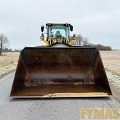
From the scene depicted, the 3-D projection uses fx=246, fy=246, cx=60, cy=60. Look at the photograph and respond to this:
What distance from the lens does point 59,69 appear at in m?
7.55

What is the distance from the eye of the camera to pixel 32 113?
4918 mm

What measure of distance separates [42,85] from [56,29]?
6.39 m

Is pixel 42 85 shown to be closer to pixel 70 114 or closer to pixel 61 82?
pixel 61 82

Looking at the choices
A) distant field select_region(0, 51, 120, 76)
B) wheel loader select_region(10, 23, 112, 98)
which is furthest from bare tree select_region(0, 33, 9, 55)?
wheel loader select_region(10, 23, 112, 98)

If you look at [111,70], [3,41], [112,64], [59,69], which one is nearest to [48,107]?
[59,69]

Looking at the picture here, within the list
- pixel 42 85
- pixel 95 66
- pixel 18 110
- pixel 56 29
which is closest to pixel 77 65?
pixel 95 66

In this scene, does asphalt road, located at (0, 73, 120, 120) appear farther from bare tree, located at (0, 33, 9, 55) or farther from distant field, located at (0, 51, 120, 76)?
bare tree, located at (0, 33, 9, 55)

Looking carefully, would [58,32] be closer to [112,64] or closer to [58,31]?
[58,31]

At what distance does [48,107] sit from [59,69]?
2259mm

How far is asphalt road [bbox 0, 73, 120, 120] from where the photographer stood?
470 cm

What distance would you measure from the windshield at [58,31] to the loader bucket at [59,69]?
5.40 meters

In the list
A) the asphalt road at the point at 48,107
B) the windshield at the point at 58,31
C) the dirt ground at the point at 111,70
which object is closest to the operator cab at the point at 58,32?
the windshield at the point at 58,31

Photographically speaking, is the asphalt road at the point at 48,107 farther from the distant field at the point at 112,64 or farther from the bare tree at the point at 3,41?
the bare tree at the point at 3,41

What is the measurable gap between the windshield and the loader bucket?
5396mm
